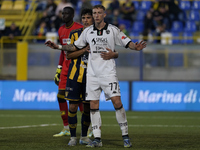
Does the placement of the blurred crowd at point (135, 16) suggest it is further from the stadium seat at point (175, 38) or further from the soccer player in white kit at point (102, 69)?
the soccer player in white kit at point (102, 69)

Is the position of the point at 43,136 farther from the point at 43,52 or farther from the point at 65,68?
the point at 43,52

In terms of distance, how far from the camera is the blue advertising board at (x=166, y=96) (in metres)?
16.1

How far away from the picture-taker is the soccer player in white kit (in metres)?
6.85

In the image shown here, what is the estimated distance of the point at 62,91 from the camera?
882cm

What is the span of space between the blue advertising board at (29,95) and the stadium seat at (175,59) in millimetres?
1913

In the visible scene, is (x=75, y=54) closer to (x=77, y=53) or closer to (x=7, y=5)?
(x=77, y=53)

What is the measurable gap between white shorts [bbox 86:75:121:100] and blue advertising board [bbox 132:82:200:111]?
9.49 meters

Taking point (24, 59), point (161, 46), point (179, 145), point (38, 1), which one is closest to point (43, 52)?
point (24, 59)

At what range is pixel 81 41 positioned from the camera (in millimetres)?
7164

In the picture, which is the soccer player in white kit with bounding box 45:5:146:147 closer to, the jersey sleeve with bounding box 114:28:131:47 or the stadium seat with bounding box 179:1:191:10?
the jersey sleeve with bounding box 114:28:131:47

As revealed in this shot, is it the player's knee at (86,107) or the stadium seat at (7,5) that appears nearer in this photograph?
the player's knee at (86,107)

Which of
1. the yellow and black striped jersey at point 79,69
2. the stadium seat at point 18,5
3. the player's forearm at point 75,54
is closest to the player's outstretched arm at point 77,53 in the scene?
the player's forearm at point 75,54

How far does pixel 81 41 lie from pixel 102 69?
0.60m

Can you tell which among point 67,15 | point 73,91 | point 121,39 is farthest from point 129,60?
point 121,39
